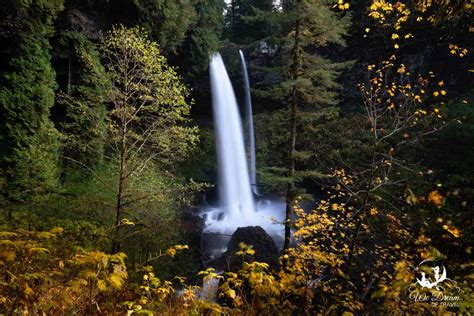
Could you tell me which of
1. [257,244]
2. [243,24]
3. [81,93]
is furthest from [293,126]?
[243,24]

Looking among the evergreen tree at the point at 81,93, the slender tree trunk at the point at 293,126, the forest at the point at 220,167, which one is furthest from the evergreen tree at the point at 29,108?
the slender tree trunk at the point at 293,126

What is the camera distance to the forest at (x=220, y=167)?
4324 millimetres

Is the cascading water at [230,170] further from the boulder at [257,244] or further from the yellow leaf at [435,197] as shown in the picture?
the yellow leaf at [435,197]

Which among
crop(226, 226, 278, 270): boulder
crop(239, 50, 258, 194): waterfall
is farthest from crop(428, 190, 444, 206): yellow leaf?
crop(239, 50, 258, 194): waterfall

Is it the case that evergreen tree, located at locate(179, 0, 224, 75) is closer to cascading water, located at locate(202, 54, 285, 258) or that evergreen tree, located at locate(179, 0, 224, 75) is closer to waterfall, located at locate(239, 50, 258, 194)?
cascading water, located at locate(202, 54, 285, 258)

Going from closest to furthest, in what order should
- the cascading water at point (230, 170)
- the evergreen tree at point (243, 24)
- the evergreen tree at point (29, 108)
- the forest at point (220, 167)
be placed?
the forest at point (220, 167) → the evergreen tree at point (29, 108) → the cascading water at point (230, 170) → the evergreen tree at point (243, 24)

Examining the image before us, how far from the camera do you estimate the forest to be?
4324 millimetres

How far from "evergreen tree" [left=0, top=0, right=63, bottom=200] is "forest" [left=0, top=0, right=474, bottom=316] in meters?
0.05

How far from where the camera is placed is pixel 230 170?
66.1ft

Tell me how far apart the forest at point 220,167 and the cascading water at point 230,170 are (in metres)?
0.11

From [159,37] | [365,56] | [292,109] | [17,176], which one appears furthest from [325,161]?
[17,176]

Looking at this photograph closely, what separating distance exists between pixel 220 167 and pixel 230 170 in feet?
2.58

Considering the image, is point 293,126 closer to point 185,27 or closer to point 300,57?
point 300,57

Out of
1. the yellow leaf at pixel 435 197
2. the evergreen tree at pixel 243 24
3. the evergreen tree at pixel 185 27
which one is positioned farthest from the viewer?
the evergreen tree at pixel 243 24
